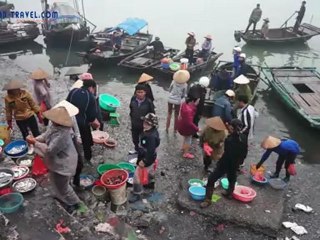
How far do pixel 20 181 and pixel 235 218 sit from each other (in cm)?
396

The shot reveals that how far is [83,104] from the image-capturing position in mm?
6469

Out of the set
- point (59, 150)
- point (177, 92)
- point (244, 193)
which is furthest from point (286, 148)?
point (59, 150)

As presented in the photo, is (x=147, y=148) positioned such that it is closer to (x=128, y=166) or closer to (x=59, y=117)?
(x=128, y=166)

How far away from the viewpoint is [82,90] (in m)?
6.40

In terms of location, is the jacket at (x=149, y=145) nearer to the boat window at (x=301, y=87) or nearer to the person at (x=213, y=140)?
the person at (x=213, y=140)

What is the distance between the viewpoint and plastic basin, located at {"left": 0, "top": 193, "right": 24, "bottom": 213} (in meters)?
5.18

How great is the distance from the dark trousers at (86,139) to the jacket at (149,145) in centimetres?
151

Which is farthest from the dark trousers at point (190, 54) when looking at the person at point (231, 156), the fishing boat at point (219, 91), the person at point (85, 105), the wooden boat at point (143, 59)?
the person at point (231, 156)

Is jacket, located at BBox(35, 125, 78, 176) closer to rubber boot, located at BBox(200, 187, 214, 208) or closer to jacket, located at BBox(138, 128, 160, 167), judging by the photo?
jacket, located at BBox(138, 128, 160, 167)

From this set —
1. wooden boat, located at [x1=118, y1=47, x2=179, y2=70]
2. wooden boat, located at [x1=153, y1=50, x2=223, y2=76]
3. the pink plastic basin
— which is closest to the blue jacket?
the pink plastic basin

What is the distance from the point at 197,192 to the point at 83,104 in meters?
2.85

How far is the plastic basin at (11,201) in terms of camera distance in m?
5.18

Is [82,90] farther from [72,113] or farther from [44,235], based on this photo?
[44,235]

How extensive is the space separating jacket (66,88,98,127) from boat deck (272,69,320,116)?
7.17 meters
